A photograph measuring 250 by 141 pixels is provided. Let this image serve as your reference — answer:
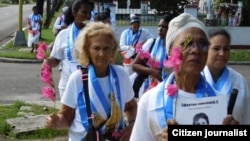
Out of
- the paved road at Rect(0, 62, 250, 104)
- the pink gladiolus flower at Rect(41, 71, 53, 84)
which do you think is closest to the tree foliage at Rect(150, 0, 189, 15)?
the paved road at Rect(0, 62, 250, 104)

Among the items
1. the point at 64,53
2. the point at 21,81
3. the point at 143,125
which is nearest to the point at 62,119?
the point at 143,125

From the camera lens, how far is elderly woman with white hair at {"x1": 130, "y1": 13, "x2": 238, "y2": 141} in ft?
10.2

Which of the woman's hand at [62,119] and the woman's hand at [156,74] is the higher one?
the woman's hand at [62,119]

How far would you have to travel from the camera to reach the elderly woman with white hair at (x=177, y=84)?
309 centimetres

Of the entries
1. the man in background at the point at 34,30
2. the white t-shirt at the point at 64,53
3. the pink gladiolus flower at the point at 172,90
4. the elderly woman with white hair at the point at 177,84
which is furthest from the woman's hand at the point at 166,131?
the man in background at the point at 34,30

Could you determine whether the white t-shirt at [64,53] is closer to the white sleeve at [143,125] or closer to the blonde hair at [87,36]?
the blonde hair at [87,36]

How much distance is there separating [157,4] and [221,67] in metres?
25.9

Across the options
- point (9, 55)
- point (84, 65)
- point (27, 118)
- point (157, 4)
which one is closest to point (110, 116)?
point (84, 65)

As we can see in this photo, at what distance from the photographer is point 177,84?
3.18 m

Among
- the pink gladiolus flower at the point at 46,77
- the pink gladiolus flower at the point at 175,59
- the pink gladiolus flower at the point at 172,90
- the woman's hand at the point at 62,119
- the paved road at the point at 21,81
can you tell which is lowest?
the paved road at the point at 21,81

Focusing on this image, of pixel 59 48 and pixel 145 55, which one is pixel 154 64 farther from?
pixel 59 48

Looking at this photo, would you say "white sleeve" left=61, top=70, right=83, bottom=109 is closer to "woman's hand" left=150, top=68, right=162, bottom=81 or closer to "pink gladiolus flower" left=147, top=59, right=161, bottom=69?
"woman's hand" left=150, top=68, right=162, bottom=81

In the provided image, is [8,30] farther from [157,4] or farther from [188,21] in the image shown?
[188,21]

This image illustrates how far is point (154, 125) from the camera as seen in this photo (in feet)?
10.5
